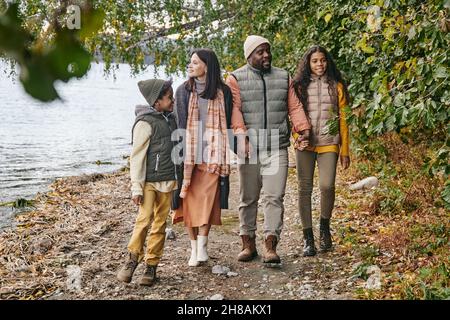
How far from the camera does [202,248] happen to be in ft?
17.0

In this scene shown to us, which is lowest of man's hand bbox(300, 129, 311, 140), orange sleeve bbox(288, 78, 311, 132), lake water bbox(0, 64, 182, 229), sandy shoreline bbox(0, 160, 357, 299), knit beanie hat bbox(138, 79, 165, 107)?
lake water bbox(0, 64, 182, 229)

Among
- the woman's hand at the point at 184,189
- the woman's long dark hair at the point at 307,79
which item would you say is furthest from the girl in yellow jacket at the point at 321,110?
the woman's hand at the point at 184,189

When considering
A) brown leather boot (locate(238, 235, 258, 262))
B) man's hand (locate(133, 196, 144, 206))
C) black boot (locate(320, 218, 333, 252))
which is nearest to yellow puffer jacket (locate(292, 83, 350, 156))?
black boot (locate(320, 218, 333, 252))

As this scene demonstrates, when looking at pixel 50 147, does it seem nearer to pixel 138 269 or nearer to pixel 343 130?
pixel 138 269

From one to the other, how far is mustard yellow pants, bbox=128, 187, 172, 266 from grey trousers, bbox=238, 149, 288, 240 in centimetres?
78

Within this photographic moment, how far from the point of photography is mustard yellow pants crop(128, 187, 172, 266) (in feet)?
15.5

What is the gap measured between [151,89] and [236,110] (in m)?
0.77

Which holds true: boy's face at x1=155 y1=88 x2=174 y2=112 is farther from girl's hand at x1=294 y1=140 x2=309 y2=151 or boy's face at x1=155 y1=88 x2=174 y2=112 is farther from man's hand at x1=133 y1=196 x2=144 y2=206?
girl's hand at x1=294 y1=140 x2=309 y2=151

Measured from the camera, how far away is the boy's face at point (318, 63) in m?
5.11

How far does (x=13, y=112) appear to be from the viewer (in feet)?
132

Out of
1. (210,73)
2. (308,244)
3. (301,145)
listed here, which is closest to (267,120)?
(301,145)

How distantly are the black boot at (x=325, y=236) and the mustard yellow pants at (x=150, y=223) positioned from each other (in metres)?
1.55
